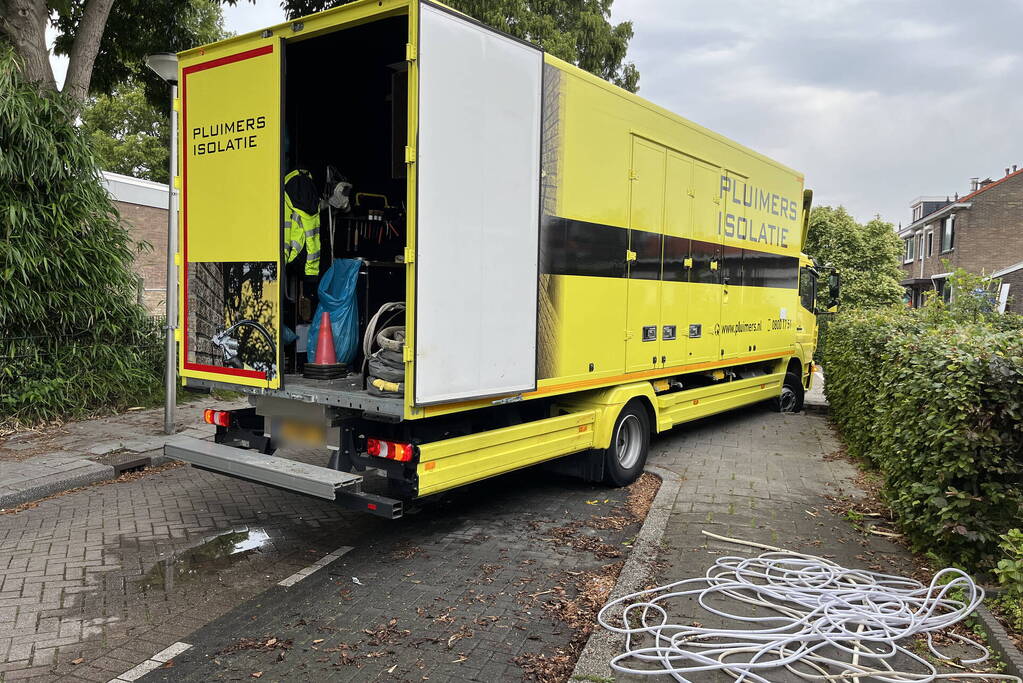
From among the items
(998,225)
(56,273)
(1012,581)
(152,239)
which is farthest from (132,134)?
(998,225)

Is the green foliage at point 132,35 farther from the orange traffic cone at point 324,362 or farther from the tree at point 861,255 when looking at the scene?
the tree at point 861,255

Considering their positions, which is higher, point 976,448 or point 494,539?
A: point 976,448

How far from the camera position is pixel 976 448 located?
4.22 m

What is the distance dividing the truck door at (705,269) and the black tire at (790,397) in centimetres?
365

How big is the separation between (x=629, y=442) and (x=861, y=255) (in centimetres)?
1990

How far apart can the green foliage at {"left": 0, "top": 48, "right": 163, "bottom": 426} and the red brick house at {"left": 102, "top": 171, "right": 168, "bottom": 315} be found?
231 inches

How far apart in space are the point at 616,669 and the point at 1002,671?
1.67 metres

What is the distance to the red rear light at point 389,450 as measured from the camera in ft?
14.7

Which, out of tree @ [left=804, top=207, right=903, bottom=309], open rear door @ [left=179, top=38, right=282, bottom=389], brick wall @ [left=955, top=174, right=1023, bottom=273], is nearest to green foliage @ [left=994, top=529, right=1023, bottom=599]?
open rear door @ [left=179, top=38, right=282, bottom=389]

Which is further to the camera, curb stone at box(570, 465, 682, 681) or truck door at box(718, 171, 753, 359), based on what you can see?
truck door at box(718, 171, 753, 359)

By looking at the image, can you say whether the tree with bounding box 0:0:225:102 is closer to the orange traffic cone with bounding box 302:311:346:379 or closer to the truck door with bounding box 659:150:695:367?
the orange traffic cone with bounding box 302:311:346:379

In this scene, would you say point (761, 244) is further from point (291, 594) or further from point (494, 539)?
point (291, 594)

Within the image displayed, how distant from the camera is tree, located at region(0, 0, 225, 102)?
8.74m

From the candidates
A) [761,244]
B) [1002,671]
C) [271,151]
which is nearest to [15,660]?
[271,151]
